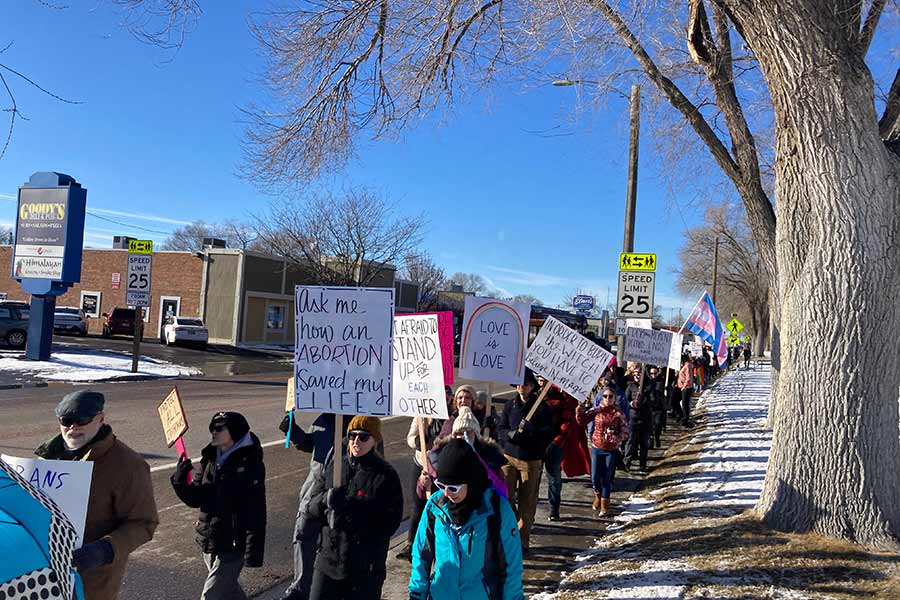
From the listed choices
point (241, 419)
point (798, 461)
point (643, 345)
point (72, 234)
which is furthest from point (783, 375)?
point (72, 234)

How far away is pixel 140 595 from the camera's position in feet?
16.6

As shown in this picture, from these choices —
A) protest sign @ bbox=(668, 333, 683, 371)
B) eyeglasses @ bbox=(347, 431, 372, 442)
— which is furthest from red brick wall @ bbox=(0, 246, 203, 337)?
eyeglasses @ bbox=(347, 431, 372, 442)

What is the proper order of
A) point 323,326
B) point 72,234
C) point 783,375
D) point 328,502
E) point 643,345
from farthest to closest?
point 72,234, point 643,345, point 783,375, point 323,326, point 328,502

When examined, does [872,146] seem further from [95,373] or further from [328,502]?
[95,373]

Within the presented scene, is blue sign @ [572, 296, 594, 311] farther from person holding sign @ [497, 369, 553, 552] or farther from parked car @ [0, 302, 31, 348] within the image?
parked car @ [0, 302, 31, 348]

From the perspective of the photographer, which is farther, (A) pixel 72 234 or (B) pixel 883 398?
(A) pixel 72 234

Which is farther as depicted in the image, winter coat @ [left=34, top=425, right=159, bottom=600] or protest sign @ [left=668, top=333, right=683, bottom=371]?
protest sign @ [left=668, top=333, right=683, bottom=371]

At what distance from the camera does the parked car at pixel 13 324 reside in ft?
84.0

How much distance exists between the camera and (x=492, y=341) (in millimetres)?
7012

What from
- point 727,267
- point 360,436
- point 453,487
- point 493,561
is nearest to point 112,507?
point 360,436

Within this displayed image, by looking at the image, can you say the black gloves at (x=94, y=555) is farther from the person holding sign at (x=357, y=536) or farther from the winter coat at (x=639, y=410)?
the winter coat at (x=639, y=410)

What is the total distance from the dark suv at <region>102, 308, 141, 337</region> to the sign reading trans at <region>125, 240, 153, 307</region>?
1831cm

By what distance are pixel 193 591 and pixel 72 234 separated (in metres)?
18.9

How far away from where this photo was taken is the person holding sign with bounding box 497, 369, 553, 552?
6742 mm
